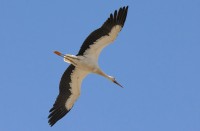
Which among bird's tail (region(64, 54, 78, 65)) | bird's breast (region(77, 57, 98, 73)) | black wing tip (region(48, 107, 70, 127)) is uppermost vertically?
bird's breast (region(77, 57, 98, 73))

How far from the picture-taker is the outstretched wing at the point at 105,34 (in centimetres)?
2225

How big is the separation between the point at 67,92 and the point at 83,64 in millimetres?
1813

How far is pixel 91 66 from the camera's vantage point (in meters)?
23.1

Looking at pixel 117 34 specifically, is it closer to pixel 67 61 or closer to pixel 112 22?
pixel 112 22

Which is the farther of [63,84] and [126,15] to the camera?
[63,84]

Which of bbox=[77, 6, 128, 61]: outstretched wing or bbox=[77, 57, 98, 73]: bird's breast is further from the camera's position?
bbox=[77, 57, 98, 73]: bird's breast

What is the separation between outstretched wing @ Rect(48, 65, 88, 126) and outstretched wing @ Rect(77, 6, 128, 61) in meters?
1.16

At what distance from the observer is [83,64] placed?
22984 mm

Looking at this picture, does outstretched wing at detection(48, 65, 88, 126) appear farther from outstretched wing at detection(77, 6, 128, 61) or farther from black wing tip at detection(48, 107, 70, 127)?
outstretched wing at detection(77, 6, 128, 61)

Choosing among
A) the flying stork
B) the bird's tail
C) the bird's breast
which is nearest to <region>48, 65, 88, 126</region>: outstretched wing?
the flying stork

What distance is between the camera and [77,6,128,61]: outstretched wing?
22.2 meters

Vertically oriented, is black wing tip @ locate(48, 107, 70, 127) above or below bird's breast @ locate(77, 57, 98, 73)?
below

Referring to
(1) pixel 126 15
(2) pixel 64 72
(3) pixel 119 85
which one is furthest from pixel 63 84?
(1) pixel 126 15

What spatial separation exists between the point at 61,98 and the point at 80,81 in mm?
976
